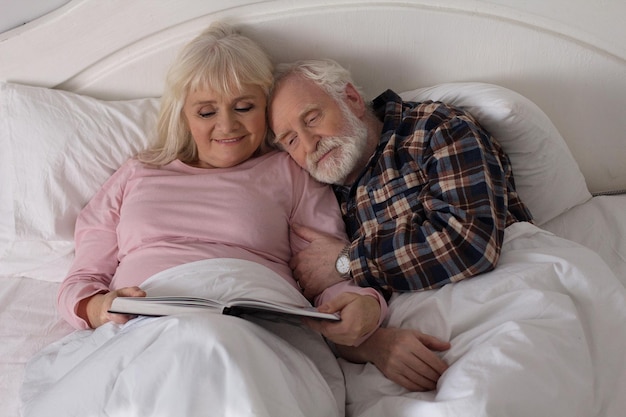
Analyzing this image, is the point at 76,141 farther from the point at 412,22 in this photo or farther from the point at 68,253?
the point at 412,22

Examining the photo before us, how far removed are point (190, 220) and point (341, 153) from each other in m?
0.38

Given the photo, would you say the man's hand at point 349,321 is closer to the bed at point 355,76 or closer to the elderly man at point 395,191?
the elderly man at point 395,191

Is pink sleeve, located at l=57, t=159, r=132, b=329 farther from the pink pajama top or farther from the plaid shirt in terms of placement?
the plaid shirt

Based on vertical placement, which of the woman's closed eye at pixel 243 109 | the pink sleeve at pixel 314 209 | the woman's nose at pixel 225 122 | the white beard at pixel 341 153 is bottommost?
the pink sleeve at pixel 314 209

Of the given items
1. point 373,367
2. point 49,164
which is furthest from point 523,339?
point 49,164

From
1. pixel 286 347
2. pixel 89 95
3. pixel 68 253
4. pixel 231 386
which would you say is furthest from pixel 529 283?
pixel 89 95

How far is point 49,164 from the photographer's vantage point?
1503 millimetres

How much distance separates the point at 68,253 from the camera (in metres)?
1.51

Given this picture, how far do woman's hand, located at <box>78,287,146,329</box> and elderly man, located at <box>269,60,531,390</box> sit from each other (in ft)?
1.31

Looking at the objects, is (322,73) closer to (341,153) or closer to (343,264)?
(341,153)

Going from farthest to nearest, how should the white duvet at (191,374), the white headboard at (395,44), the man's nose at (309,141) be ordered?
1. the white headboard at (395,44)
2. the man's nose at (309,141)
3. the white duvet at (191,374)

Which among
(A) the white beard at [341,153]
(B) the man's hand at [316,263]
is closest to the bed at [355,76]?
(A) the white beard at [341,153]

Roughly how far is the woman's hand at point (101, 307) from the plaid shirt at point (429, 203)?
0.47 m

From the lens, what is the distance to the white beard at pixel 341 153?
1411mm
